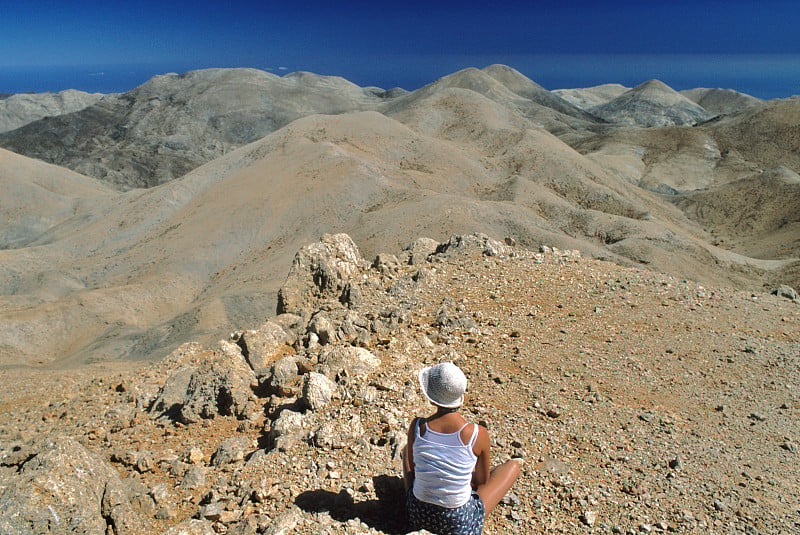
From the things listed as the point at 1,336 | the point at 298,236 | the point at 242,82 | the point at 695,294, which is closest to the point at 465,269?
the point at 695,294

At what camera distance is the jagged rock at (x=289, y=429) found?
4.48 m

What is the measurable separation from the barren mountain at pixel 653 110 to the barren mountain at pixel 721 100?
264 inches

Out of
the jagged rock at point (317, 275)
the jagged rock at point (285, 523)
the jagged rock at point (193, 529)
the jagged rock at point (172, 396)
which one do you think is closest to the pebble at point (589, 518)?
the jagged rock at point (285, 523)

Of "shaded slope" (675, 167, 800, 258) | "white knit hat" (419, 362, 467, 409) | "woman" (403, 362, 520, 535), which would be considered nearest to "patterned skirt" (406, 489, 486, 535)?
"woman" (403, 362, 520, 535)

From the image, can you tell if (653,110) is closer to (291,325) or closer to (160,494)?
(291,325)

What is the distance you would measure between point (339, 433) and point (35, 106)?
8660 cm

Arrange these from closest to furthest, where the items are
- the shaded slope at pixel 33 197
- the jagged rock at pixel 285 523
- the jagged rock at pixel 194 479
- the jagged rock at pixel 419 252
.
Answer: the jagged rock at pixel 285 523
the jagged rock at pixel 194 479
the jagged rock at pixel 419 252
the shaded slope at pixel 33 197

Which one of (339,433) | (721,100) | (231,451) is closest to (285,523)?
(339,433)

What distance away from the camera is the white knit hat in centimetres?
336

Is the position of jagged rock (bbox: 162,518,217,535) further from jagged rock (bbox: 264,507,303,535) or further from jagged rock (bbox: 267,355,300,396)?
jagged rock (bbox: 267,355,300,396)

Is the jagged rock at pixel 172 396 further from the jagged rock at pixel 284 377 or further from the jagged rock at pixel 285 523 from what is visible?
the jagged rock at pixel 285 523

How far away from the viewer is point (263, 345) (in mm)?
6504

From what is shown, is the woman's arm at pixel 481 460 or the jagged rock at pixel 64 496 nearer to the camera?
the jagged rock at pixel 64 496

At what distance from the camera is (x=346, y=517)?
12.4 ft
